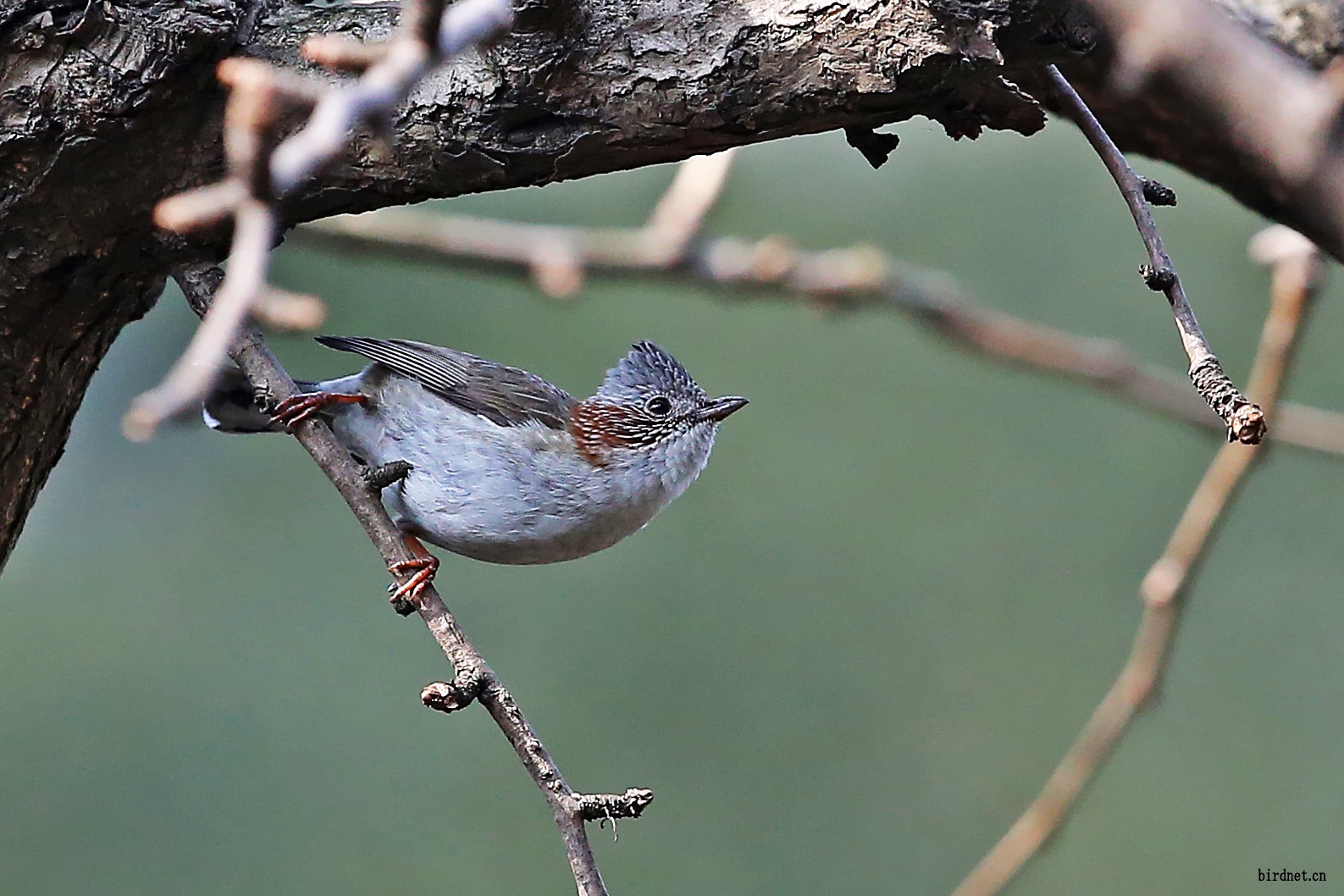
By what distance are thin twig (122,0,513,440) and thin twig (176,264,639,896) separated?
0.85 meters

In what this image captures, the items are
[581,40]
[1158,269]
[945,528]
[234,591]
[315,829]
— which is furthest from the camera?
[945,528]

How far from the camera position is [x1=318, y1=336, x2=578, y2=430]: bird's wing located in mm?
3244

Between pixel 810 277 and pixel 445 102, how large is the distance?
1.93 meters

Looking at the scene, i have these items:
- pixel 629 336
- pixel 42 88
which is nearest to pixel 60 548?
pixel 629 336

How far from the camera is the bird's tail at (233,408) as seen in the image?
318 cm

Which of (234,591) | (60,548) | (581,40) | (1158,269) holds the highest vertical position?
(60,548)

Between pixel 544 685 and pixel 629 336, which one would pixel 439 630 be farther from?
→ pixel 629 336

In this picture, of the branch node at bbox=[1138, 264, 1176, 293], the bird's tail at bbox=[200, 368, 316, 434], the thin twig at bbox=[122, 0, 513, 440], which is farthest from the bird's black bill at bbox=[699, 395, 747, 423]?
the thin twig at bbox=[122, 0, 513, 440]

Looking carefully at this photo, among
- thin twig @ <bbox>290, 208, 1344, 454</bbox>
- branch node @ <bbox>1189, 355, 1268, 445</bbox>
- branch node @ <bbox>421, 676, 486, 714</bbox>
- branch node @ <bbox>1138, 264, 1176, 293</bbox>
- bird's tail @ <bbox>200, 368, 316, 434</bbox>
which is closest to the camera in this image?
branch node @ <bbox>1189, 355, 1268, 445</bbox>

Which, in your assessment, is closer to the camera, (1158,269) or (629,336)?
(1158,269)

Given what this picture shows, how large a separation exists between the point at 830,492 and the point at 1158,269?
6.44 m

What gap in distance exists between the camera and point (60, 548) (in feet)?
25.8

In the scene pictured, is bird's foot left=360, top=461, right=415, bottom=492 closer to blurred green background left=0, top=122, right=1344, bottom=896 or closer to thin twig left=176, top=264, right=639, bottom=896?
thin twig left=176, top=264, right=639, bottom=896

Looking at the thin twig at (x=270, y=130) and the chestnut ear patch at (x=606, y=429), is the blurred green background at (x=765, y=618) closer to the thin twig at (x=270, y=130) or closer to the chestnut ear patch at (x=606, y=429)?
the chestnut ear patch at (x=606, y=429)
